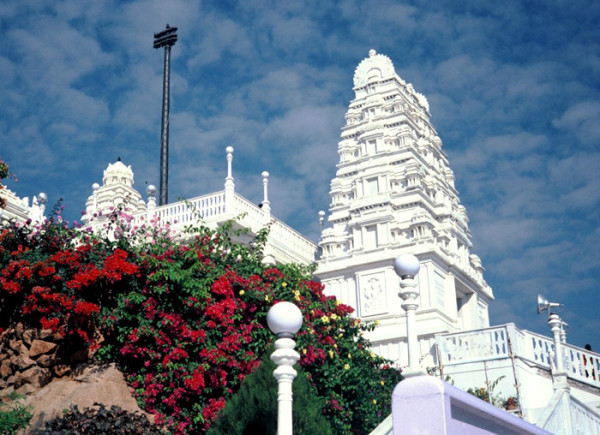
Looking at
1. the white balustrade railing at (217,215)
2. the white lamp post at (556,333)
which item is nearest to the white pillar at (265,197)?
the white balustrade railing at (217,215)

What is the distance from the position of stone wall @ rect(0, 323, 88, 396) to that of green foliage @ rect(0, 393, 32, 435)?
532mm

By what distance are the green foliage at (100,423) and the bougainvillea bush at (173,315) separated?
0.51 metres

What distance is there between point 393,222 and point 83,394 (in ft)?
61.0

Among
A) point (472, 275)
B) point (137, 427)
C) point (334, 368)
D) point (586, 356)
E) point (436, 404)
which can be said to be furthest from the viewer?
point (472, 275)

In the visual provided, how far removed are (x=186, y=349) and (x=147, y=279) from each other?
1.53 metres

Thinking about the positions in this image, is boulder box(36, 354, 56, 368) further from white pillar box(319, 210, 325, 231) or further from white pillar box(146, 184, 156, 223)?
white pillar box(319, 210, 325, 231)

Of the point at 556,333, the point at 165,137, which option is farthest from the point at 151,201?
the point at 556,333

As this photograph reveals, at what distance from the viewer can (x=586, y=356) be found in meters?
18.8

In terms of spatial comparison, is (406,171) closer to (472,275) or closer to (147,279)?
(472,275)

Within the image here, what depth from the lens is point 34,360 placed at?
14.6 meters

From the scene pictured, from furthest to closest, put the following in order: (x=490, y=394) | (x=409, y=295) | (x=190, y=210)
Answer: (x=190, y=210), (x=490, y=394), (x=409, y=295)

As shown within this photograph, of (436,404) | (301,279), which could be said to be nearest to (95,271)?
(301,279)

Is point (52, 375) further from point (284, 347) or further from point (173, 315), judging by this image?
point (284, 347)

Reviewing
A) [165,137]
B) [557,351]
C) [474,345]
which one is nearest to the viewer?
[557,351]
